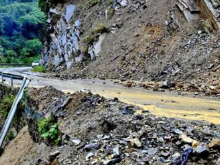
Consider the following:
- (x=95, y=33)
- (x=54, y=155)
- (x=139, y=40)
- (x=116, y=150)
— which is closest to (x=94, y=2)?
(x=95, y=33)

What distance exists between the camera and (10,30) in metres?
78.2

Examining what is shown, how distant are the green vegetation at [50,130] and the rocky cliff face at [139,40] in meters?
6.91

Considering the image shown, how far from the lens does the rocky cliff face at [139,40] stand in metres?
16.0

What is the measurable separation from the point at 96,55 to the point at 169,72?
8322 mm

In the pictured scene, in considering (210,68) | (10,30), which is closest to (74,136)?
(210,68)

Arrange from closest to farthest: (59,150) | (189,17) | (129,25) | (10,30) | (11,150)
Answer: (59,150) → (11,150) → (189,17) → (129,25) → (10,30)

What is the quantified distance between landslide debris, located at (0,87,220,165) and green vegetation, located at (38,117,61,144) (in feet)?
0.46

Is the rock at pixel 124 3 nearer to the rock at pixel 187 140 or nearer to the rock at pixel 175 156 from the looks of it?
the rock at pixel 187 140

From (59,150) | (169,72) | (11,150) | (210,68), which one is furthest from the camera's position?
(169,72)

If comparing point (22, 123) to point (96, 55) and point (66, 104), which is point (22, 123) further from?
point (96, 55)

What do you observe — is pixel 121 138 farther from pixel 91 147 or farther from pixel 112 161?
pixel 112 161

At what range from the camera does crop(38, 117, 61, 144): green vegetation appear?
8.22 metres

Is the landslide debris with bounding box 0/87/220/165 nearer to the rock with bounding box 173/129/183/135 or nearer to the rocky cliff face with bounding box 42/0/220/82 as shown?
the rock with bounding box 173/129/183/135

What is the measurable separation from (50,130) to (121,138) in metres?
2.64
